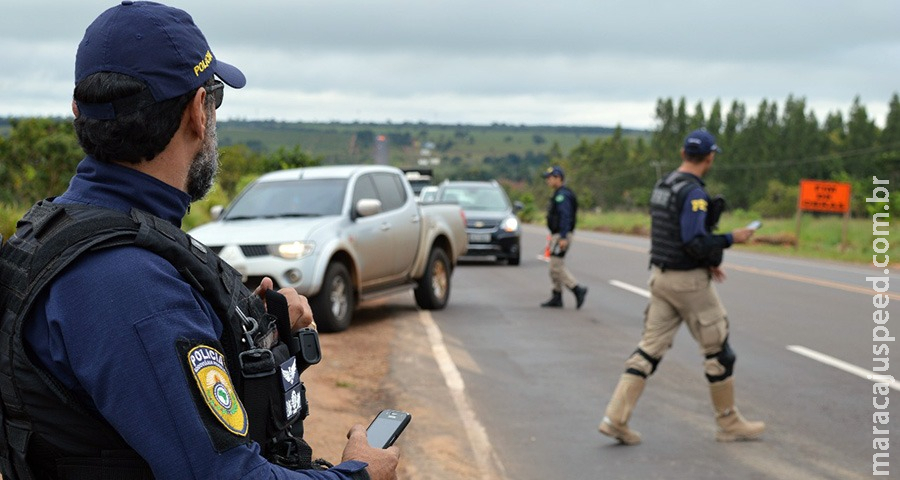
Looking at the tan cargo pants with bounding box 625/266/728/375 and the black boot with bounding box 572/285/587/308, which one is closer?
the tan cargo pants with bounding box 625/266/728/375

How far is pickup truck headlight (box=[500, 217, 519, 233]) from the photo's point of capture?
873 inches

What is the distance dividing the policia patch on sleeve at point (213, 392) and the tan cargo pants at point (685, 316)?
533 centimetres

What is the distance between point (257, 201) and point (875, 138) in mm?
88411

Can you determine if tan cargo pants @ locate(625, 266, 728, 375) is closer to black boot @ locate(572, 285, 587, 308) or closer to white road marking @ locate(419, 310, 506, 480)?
white road marking @ locate(419, 310, 506, 480)

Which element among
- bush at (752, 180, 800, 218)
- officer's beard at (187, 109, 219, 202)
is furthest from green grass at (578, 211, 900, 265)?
bush at (752, 180, 800, 218)

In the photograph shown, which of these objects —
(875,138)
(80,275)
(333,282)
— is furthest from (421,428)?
(875,138)

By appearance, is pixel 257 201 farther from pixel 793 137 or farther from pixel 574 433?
pixel 793 137

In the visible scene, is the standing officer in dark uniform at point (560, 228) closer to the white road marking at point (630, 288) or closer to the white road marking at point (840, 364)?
the white road marking at point (630, 288)

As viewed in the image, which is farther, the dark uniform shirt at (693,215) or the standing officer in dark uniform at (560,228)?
the standing officer in dark uniform at (560,228)

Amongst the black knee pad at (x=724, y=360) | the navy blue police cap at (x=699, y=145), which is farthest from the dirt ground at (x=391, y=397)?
the navy blue police cap at (x=699, y=145)

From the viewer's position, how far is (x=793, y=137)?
321 ft

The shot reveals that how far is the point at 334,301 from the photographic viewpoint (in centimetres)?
1136

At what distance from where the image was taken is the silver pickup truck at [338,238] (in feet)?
36.1

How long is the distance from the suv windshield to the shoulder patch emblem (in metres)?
21.1
